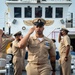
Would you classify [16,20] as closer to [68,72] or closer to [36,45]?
[68,72]

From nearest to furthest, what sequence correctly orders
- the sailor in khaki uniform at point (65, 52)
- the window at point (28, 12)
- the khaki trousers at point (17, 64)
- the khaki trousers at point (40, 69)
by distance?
the khaki trousers at point (40, 69)
the sailor in khaki uniform at point (65, 52)
the khaki trousers at point (17, 64)
the window at point (28, 12)

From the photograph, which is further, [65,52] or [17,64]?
[17,64]

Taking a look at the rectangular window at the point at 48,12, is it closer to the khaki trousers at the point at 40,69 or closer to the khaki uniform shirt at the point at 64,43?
the khaki uniform shirt at the point at 64,43

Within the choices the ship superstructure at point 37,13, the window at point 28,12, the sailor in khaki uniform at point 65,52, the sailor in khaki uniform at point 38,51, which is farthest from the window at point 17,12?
the sailor in khaki uniform at point 38,51

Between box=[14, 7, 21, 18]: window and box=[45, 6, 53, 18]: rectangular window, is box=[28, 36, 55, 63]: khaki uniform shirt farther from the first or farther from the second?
box=[45, 6, 53, 18]: rectangular window

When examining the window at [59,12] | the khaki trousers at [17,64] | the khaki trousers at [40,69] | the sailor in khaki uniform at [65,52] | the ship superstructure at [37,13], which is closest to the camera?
the khaki trousers at [40,69]

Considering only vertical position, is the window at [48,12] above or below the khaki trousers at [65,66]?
above

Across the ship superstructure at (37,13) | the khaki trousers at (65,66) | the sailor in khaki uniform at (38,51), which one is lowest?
the khaki trousers at (65,66)

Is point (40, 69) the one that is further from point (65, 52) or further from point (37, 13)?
point (37, 13)

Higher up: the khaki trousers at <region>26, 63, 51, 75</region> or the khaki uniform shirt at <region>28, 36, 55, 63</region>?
the khaki uniform shirt at <region>28, 36, 55, 63</region>

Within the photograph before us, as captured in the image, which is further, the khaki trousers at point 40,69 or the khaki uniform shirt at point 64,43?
the khaki uniform shirt at point 64,43

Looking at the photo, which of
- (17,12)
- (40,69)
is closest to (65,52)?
(40,69)

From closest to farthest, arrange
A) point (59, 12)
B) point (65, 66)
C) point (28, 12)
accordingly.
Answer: point (65, 66) < point (28, 12) < point (59, 12)

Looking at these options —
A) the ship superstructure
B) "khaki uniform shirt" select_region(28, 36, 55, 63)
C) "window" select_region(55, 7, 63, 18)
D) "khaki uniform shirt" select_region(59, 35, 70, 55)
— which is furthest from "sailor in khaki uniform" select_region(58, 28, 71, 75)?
"window" select_region(55, 7, 63, 18)
